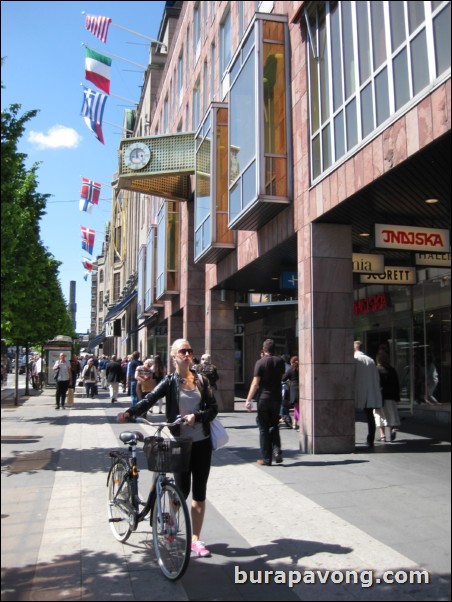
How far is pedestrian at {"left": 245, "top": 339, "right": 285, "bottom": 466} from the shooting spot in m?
8.84

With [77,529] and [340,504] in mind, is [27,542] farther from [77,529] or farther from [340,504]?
[340,504]

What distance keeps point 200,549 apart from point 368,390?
606 cm

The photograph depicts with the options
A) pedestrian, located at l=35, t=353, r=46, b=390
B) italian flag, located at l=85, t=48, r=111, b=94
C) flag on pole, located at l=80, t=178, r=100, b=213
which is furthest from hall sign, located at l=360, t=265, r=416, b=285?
flag on pole, located at l=80, t=178, r=100, b=213

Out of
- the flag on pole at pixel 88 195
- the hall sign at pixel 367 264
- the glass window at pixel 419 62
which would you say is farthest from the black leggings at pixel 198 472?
the flag on pole at pixel 88 195

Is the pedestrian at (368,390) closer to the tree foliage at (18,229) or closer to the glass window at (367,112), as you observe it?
the glass window at (367,112)

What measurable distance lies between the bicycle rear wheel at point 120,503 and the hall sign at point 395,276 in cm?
814

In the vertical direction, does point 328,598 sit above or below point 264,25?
below

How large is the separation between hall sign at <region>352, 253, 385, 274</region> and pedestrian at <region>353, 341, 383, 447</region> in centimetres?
178

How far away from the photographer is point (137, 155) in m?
21.0

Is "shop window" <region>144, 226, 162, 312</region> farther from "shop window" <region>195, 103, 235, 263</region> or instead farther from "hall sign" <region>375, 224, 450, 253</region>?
"hall sign" <region>375, 224, 450, 253</region>

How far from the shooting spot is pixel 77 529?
18.7ft

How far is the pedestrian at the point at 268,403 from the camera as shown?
8.84 meters

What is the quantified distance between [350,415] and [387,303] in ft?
24.9

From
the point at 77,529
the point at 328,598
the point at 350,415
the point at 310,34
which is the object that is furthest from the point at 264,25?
the point at 328,598
